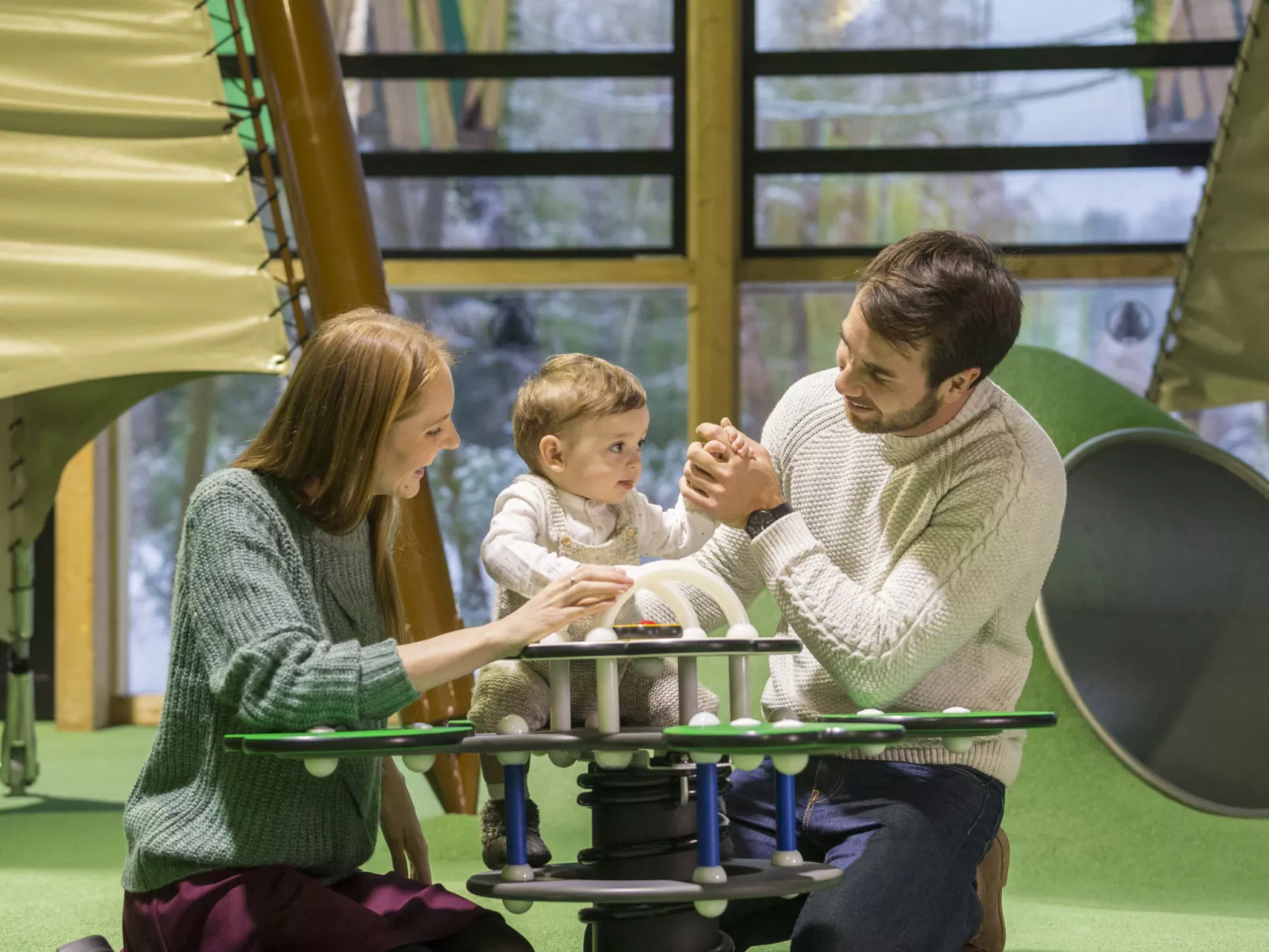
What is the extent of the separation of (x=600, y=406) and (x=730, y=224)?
13.7 ft

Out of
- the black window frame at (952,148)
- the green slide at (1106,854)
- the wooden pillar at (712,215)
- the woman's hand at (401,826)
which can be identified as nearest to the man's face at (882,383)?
the woman's hand at (401,826)

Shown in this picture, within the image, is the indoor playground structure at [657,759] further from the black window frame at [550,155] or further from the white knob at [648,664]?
the black window frame at [550,155]

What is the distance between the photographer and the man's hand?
2320 millimetres

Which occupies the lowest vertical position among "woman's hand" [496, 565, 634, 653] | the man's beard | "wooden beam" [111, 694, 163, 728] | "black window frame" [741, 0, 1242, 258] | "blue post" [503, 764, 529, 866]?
"wooden beam" [111, 694, 163, 728]

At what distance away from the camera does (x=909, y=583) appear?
90.8 inches

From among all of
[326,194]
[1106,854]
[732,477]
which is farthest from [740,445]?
[326,194]

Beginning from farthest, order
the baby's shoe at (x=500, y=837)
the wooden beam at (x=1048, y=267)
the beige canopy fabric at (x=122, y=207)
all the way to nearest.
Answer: the wooden beam at (x=1048, y=267) → the beige canopy fabric at (x=122, y=207) → the baby's shoe at (x=500, y=837)

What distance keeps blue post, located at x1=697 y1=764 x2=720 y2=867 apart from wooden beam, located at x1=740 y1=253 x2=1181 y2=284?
4752 mm

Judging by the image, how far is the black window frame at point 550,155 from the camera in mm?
6664

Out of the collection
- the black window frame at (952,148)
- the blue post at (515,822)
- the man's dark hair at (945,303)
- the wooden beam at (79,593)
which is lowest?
the wooden beam at (79,593)

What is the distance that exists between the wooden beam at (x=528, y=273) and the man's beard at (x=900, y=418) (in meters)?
4.15

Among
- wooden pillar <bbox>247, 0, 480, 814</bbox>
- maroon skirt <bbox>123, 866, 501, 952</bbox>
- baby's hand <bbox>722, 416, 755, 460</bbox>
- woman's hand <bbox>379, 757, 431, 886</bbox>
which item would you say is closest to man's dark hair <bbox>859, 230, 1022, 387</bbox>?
baby's hand <bbox>722, 416, 755, 460</bbox>

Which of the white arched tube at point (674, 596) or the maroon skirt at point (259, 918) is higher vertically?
the white arched tube at point (674, 596)

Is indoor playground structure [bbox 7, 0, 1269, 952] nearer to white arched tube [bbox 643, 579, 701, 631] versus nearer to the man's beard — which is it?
A: white arched tube [bbox 643, 579, 701, 631]
